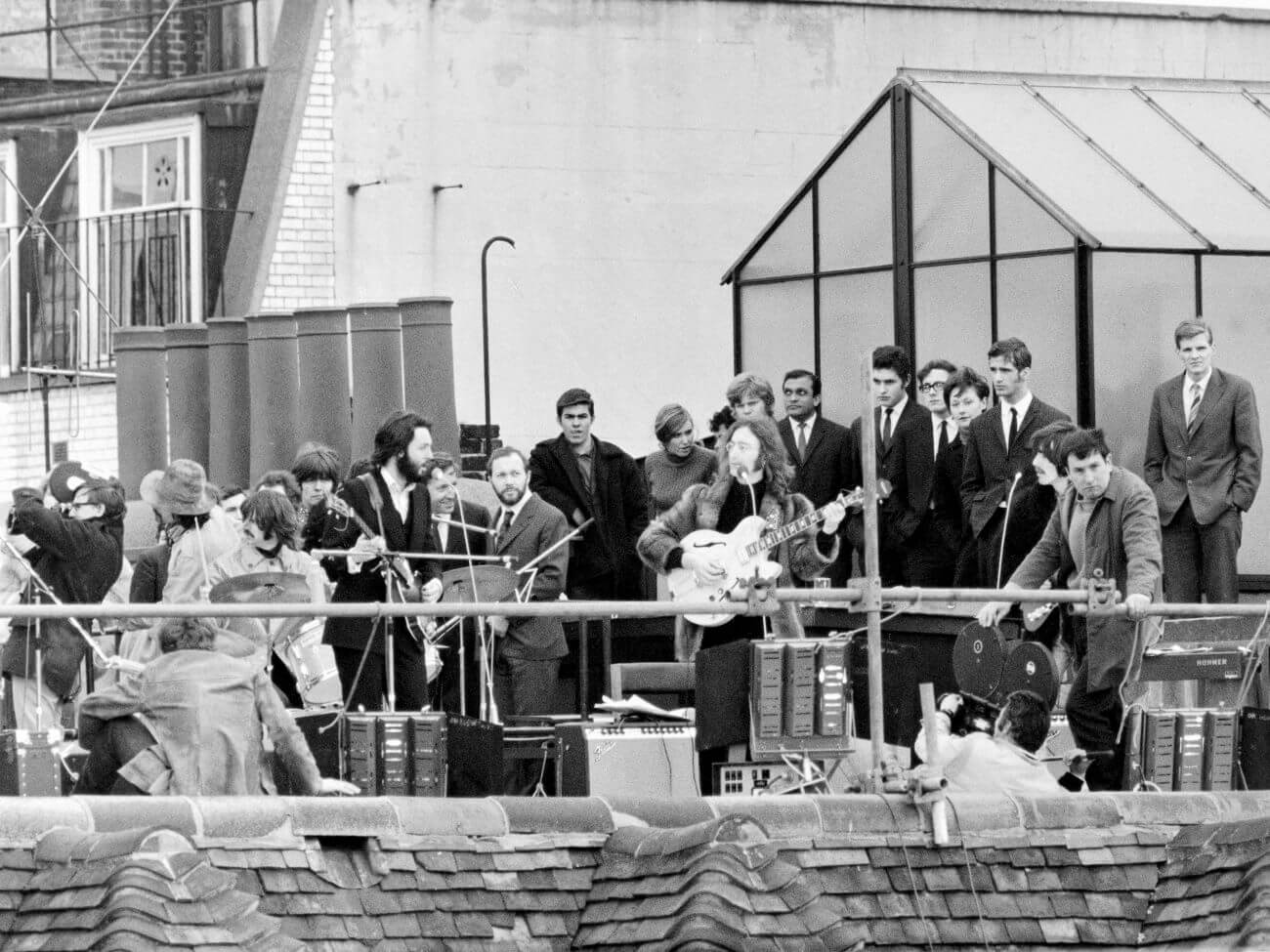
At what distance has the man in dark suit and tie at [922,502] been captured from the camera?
16.3 meters

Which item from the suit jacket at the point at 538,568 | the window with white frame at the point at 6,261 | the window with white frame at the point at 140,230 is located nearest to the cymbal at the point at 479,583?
the suit jacket at the point at 538,568

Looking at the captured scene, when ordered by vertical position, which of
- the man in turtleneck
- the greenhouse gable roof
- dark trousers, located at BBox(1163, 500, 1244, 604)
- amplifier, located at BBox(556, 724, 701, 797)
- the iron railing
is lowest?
amplifier, located at BBox(556, 724, 701, 797)

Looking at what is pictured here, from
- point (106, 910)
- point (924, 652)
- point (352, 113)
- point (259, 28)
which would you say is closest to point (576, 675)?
point (924, 652)

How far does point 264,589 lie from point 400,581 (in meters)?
0.72

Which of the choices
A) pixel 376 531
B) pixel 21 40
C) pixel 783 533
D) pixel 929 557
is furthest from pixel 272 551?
pixel 21 40

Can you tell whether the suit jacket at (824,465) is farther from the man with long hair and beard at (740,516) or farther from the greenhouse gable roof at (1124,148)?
the greenhouse gable roof at (1124,148)

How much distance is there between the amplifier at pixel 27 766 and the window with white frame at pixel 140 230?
1173 cm

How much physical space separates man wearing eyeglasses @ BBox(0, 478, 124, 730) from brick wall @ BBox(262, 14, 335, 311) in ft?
28.5

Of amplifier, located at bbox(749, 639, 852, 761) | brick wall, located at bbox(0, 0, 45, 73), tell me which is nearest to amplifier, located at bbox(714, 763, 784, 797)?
amplifier, located at bbox(749, 639, 852, 761)

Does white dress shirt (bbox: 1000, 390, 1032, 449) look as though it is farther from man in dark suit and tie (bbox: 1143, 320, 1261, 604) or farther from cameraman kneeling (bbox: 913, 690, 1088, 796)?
cameraman kneeling (bbox: 913, 690, 1088, 796)

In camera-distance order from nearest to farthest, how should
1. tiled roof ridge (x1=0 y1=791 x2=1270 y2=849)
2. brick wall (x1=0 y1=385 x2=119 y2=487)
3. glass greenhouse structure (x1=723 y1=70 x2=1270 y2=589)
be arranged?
tiled roof ridge (x1=0 y1=791 x2=1270 y2=849) → glass greenhouse structure (x1=723 y1=70 x2=1270 y2=589) → brick wall (x1=0 y1=385 x2=119 y2=487)

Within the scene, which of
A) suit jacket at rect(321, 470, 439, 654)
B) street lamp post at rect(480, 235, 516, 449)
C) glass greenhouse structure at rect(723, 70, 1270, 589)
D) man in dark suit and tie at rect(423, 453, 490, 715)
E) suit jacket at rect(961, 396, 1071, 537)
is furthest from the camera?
street lamp post at rect(480, 235, 516, 449)

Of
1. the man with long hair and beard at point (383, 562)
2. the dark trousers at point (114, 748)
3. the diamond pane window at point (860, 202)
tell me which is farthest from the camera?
the diamond pane window at point (860, 202)

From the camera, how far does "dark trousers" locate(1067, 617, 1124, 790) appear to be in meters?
13.7
